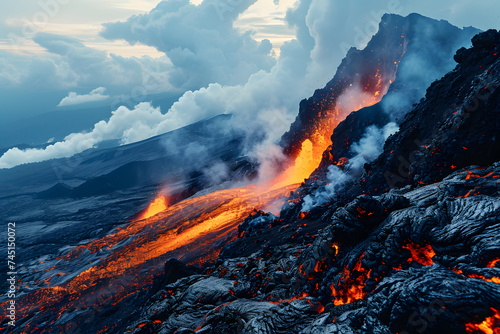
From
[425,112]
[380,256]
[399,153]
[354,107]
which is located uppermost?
[354,107]

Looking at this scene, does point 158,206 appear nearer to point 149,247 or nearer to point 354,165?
point 149,247

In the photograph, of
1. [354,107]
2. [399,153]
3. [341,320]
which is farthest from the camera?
[354,107]

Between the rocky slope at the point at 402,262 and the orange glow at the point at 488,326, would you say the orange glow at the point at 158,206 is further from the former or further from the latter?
the orange glow at the point at 488,326

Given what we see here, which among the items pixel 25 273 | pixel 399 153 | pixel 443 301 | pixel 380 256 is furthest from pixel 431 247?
pixel 25 273

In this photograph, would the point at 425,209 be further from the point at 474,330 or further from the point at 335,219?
the point at 474,330

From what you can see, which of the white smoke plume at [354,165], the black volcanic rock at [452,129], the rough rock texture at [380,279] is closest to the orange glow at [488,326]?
the rough rock texture at [380,279]

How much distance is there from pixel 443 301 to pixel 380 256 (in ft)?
13.9

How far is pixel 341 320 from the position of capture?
326 inches

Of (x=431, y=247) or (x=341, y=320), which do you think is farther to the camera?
(x=431, y=247)

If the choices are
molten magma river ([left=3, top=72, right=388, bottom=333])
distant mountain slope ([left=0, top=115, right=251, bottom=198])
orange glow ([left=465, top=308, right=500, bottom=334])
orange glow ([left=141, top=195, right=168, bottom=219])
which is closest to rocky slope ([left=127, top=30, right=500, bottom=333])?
orange glow ([left=465, top=308, right=500, bottom=334])

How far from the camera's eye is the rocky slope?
689 cm

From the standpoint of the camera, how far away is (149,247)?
41031mm

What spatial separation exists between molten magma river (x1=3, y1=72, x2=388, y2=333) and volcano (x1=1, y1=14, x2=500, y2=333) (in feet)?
0.92

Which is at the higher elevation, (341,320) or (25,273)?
(25,273)
